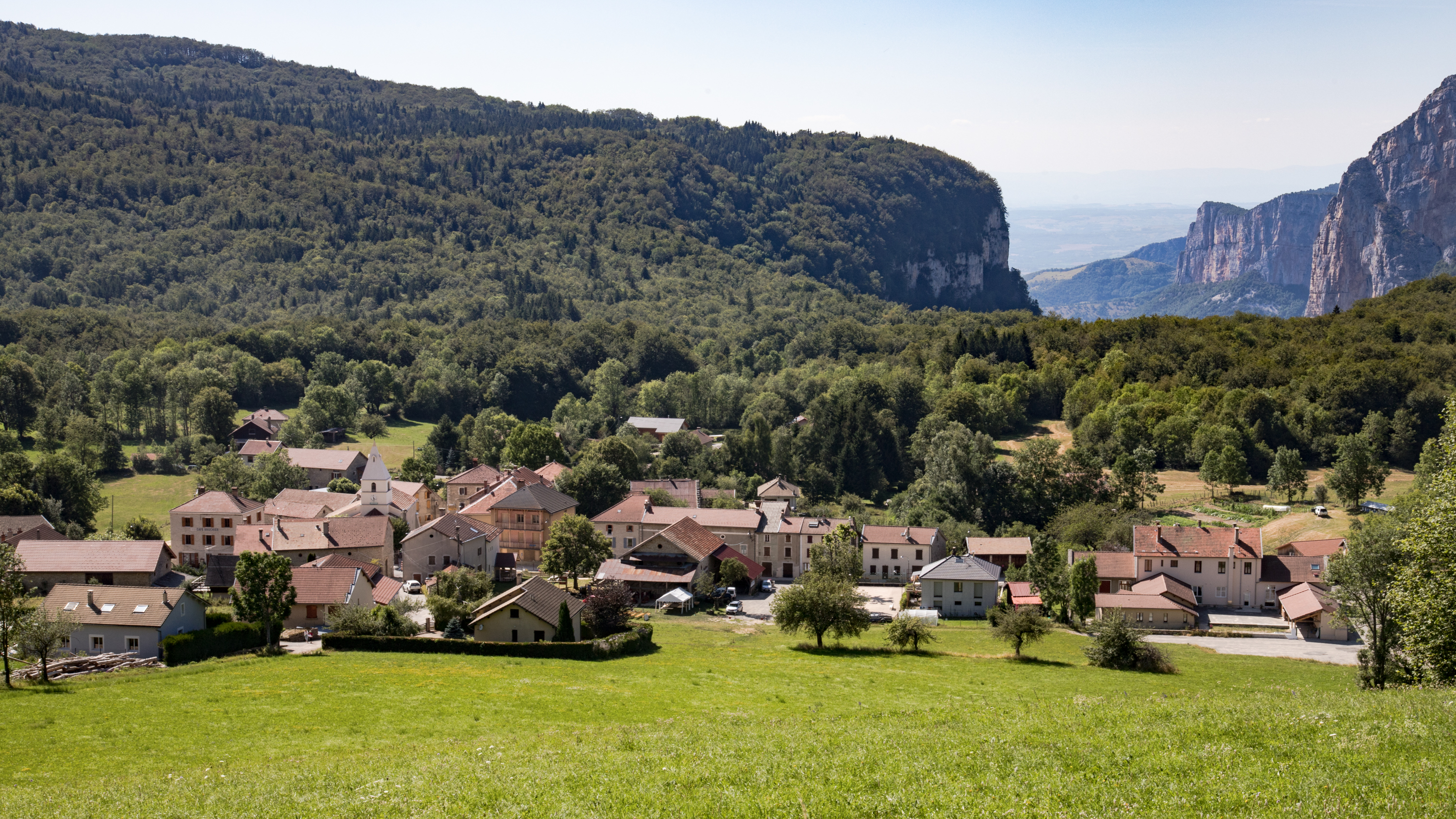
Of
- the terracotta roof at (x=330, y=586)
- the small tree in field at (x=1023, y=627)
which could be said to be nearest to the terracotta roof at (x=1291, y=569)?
the small tree in field at (x=1023, y=627)

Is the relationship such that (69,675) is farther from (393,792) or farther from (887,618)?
(887,618)

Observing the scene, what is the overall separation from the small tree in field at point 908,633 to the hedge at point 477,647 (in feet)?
36.1

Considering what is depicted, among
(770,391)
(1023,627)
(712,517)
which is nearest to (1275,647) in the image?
(1023,627)

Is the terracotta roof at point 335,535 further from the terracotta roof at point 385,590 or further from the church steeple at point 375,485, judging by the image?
the terracotta roof at point 385,590

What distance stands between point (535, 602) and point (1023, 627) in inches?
769

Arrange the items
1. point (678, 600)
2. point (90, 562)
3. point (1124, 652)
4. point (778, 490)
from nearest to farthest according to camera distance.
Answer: point (1124, 652) < point (90, 562) < point (678, 600) < point (778, 490)

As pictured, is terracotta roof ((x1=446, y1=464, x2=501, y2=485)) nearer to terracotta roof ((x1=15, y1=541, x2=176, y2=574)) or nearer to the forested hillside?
the forested hillside

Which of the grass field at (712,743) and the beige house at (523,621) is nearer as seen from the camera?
the grass field at (712,743)

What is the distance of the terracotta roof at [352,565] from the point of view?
47875 millimetres

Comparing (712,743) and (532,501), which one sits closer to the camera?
(712,743)

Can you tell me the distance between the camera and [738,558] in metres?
59.7

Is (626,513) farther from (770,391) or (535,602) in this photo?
(770,391)

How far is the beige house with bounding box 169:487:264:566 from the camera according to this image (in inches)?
2441

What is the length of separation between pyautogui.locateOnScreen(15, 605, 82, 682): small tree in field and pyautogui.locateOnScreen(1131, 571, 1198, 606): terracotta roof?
47169 millimetres
